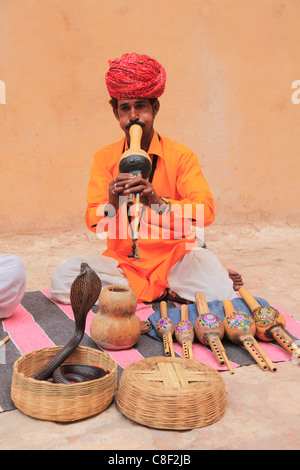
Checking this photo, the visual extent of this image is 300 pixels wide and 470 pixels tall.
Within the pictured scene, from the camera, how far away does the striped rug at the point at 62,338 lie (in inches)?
104

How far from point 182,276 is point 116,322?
0.84 meters

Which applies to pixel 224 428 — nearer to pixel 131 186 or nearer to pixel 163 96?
pixel 131 186

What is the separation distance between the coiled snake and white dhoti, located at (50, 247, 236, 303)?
1.14 meters

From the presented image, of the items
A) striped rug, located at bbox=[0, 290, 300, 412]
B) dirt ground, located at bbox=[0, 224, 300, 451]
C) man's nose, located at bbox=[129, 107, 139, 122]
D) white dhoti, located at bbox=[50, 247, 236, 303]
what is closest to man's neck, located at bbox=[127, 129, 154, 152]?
man's nose, located at bbox=[129, 107, 139, 122]

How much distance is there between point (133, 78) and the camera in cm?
325

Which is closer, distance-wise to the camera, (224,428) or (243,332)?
(224,428)

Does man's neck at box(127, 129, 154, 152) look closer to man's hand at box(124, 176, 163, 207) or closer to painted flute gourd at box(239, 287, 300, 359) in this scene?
Result: man's hand at box(124, 176, 163, 207)

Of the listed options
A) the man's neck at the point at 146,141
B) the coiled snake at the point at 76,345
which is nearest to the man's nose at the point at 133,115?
the man's neck at the point at 146,141

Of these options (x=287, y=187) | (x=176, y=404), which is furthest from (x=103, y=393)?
(x=287, y=187)

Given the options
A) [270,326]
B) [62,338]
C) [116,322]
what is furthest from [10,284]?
[270,326]

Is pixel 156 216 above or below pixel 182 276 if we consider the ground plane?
above

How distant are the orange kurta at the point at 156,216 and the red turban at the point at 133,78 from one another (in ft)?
1.12

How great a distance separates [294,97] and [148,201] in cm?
397
